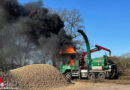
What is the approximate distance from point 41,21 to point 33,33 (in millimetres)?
1845

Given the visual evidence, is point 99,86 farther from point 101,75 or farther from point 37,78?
point 101,75

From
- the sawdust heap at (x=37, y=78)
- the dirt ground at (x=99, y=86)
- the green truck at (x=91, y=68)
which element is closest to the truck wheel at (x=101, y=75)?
the green truck at (x=91, y=68)

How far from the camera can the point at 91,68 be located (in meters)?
22.6

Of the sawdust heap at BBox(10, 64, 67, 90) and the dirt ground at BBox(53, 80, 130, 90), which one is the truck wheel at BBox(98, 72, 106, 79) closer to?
the dirt ground at BBox(53, 80, 130, 90)

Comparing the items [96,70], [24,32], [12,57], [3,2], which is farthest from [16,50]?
[96,70]

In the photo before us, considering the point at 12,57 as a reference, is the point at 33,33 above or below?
above

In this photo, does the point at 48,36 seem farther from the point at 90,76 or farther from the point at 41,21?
the point at 90,76

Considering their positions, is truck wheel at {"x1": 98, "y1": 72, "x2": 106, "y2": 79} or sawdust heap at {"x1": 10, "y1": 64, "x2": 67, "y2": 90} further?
truck wheel at {"x1": 98, "y1": 72, "x2": 106, "y2": 79}

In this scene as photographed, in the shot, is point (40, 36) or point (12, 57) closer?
point (40, 36)

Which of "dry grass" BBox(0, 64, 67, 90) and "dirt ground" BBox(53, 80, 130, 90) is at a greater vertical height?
"dry grass" BBox(0, 64, 67, 90)

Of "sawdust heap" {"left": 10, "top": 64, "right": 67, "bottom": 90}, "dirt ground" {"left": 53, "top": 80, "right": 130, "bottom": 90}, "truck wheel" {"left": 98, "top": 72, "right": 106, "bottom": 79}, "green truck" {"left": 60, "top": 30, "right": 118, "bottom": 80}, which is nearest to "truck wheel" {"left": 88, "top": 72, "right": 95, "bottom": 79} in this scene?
"green truck" {"left": 60, "top": 30, "right": 118, "bottom": 80}

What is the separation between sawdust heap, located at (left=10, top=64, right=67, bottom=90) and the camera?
13.1 metres

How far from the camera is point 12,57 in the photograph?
34.5 m

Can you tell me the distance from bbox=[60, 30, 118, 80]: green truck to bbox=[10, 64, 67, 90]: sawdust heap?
6698 mm
